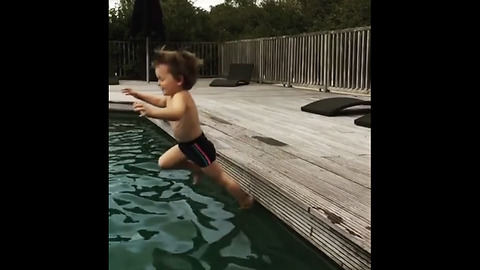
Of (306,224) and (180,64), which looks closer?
(180,64)

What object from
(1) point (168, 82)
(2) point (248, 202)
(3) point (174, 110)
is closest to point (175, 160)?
(3) point (174, 110)

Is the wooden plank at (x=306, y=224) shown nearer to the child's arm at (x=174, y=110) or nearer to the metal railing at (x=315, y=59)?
the child's arm at (x=174, y=110)

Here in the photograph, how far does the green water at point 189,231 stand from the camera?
2.35m

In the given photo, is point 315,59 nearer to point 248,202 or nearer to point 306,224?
point 248,202

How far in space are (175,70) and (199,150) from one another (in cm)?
44

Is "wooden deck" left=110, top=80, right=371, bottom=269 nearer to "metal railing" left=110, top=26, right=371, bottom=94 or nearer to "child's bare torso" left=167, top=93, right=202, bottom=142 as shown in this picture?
"child's bare torso" left=167, top=93, right=202, bottom=142

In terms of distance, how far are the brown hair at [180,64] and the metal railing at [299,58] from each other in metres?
4.88

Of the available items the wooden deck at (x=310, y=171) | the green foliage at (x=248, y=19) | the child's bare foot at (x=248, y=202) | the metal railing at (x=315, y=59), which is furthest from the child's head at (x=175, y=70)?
the green foliage at (x=248, y=19)

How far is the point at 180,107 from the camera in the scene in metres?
1.69

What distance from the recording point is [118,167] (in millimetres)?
4355
